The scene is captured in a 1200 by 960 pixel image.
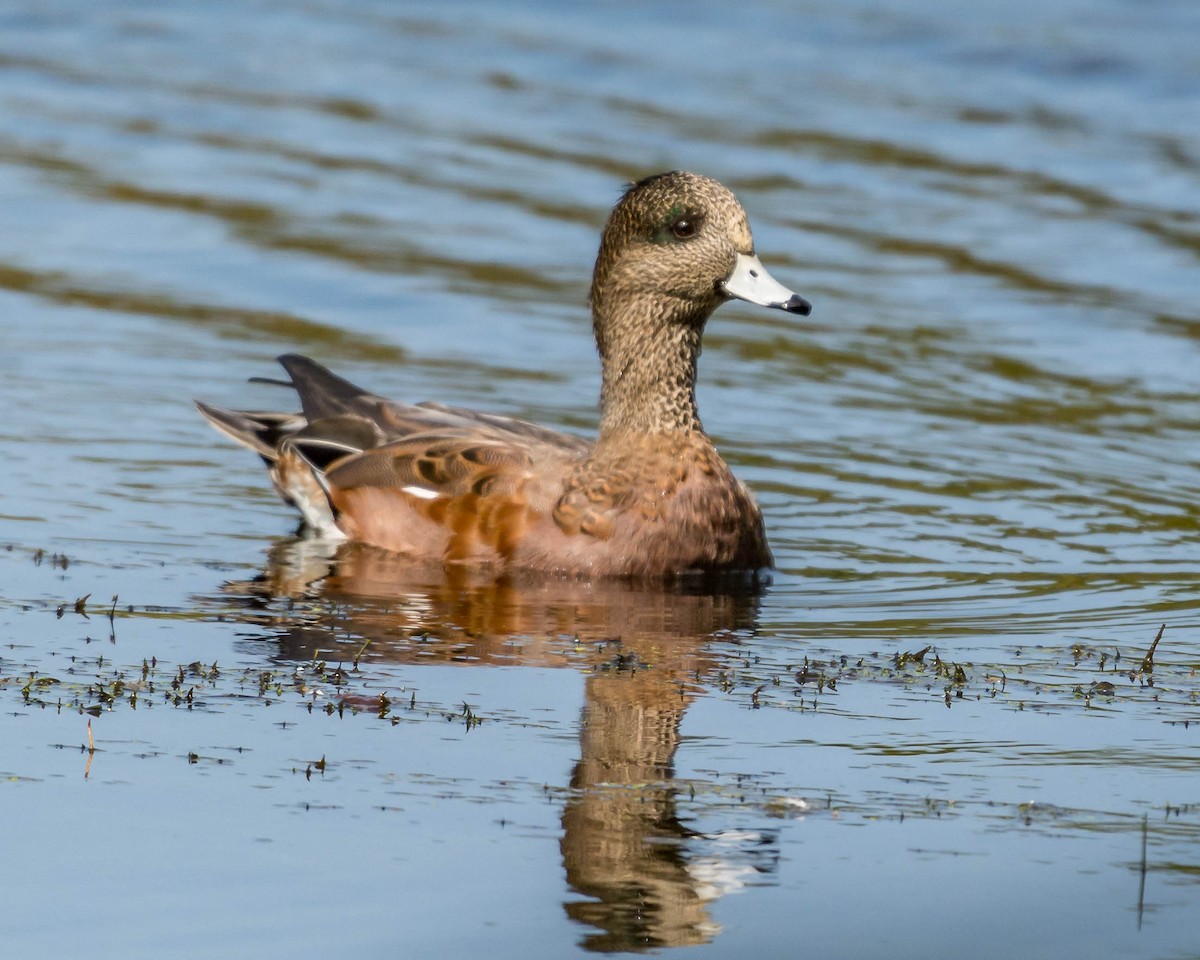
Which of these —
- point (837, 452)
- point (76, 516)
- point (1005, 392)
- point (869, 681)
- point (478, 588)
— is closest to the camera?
point (869, 681)

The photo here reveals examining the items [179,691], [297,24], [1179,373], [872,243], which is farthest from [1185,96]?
[179,691]

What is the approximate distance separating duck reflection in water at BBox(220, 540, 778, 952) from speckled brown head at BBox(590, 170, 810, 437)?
826 mm

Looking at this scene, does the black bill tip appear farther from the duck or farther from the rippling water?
the rippling water

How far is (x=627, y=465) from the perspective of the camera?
9047 millimetres

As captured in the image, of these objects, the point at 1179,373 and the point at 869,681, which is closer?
the point at 869,681

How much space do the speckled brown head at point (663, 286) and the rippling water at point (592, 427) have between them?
36.3 inches

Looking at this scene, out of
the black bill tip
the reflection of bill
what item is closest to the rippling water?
the reflection of bill

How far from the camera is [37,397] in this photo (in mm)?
11570

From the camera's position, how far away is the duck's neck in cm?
916

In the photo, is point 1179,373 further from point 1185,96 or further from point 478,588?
point 1185,96

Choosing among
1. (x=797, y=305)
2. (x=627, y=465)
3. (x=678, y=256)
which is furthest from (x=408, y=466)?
(x=797, y=305)

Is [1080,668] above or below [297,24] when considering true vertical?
below

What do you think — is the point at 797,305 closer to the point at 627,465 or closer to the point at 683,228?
the point at 683,228

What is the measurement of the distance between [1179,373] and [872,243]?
10.0 feet
